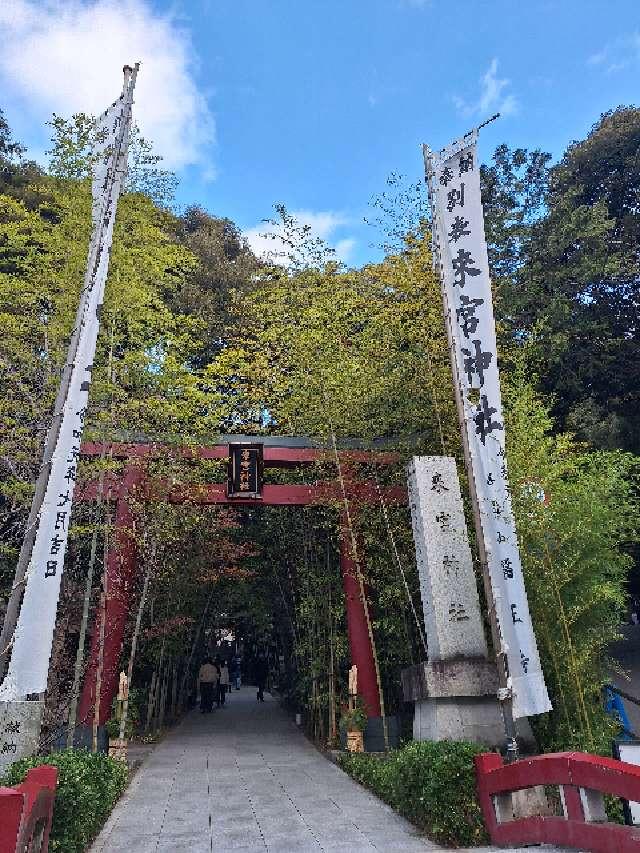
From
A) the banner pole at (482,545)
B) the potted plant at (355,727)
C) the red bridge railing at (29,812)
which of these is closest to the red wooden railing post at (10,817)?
the red bridge railing at (29,812)

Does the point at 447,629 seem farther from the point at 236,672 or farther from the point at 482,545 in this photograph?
the point at 236,672

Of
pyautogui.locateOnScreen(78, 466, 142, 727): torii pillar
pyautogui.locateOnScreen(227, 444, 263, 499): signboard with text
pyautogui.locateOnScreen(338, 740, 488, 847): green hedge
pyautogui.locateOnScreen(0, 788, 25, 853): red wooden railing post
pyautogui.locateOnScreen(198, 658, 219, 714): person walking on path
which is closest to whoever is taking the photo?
pyautogui.locateOnScreen(0, 788, 25, 853): red wooden railing post

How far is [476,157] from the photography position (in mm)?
5906

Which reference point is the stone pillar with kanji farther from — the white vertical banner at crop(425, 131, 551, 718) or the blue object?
the blue object

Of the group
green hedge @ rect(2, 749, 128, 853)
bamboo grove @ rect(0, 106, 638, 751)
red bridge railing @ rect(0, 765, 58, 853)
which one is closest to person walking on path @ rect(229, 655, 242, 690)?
bamboo grove @ rect(0, 106, 638, 751)

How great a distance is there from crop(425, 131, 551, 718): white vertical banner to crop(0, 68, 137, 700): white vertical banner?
3.12 metres

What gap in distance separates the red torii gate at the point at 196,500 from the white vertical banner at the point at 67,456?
71.9 inches

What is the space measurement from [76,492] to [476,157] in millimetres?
5207

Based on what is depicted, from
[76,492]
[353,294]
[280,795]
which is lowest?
[280,795]

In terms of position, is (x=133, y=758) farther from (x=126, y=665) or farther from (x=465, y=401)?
(x=465, y=401)

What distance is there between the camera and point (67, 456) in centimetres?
516

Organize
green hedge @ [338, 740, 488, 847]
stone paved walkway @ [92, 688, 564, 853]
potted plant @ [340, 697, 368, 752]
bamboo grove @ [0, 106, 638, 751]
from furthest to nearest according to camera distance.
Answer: potted plant @ [340, 697, 368, 752] → bamboo grove @ [0, 106, 638, 751] → stone paved walkway @ [92, 688, 564, 853] → green hedge @ [338, 740, 488, 847]

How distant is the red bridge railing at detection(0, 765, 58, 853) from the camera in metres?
2.66

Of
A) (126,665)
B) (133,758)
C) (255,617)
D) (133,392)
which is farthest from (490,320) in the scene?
(255,617)
